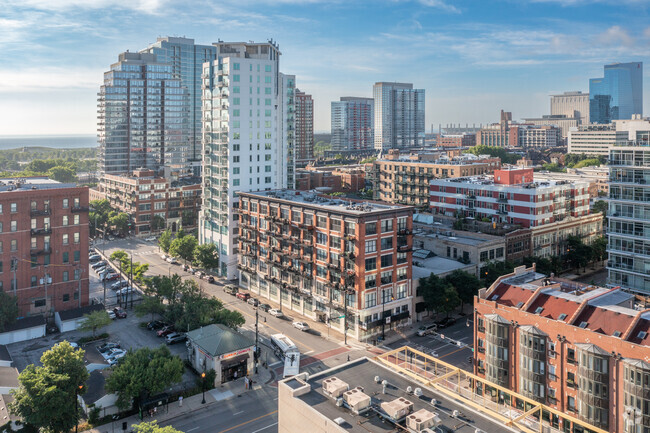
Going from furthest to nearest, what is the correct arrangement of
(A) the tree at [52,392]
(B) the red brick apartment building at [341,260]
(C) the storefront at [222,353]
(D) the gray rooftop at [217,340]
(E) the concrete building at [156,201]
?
(E) the concrete building at [156,201], (B) the red brick apartment building at [341,260], (D) the gray rooftop at [217,340], (C) the storefront at [222,353], (A) the tree at [52,392]

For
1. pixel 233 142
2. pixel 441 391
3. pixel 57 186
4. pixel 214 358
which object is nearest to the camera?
pixel 441 391

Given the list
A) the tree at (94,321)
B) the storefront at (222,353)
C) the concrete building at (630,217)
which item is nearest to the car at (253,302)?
the storefront at (222,353)

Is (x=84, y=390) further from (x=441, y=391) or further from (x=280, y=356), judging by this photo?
(x=441, y=391)

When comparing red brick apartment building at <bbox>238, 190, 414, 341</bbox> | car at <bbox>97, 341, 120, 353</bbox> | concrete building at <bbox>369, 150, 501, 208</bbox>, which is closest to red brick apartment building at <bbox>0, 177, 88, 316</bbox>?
car at <bbox>97, 341, 120, 353</bbox>

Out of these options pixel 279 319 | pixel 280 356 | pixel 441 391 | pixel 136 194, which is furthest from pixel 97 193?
pixel 441 391

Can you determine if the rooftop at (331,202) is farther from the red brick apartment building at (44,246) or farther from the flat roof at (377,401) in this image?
the flat roof at (377,401)

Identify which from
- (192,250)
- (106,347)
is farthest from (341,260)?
(192,250)
